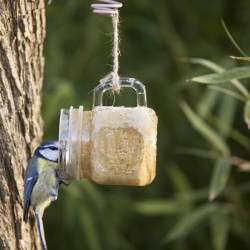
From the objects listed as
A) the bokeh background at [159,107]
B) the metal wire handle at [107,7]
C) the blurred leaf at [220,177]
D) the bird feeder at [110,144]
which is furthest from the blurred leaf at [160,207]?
the metal wire handle at [107,7]

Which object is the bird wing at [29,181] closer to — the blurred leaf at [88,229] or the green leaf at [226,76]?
the green leaf at [226,76]

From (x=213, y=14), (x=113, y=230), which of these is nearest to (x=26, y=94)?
(x=113, y=230)

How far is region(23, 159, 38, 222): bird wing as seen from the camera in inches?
37.2

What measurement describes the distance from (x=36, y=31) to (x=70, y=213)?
1.10 m

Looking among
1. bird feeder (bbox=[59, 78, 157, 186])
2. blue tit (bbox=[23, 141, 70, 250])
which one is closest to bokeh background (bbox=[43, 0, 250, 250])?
blue tit (bbox=[23, 141, 70, 250])

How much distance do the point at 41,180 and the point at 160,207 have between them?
0.97 m

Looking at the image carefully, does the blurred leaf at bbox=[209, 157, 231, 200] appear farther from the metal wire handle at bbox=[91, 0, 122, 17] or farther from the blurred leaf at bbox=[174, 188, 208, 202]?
the metal wire handle at bbox=[91, 0, 122, 17]

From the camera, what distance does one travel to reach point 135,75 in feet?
6.95

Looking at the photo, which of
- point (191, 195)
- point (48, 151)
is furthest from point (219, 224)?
point (48, 151)

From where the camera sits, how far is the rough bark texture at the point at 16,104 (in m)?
0.91

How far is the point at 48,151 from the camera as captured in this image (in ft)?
3.24

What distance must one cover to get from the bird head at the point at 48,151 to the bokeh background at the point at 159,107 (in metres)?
0.91

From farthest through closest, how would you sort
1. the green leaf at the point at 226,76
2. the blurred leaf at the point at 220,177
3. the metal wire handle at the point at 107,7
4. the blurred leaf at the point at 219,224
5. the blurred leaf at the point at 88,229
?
the blurred leaf at the point at 88,229 → the blurred leaf at the point at 219,224 → the blurred leaf at the point at 220,177 → the green leaf at the point at 226,76 → the metal wire handle at the point at 107,7

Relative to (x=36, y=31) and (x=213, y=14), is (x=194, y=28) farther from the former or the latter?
(x=36, y=31)
